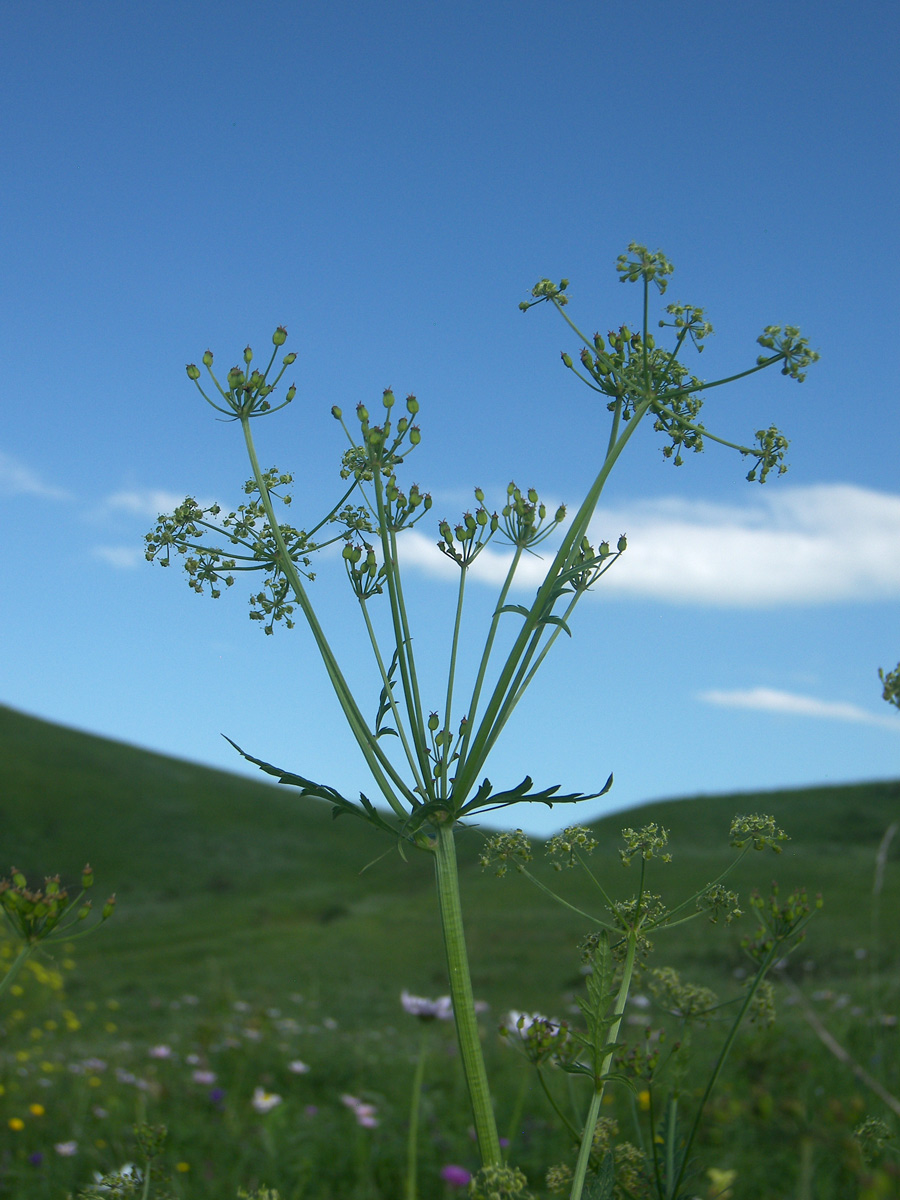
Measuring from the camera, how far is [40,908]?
203cm

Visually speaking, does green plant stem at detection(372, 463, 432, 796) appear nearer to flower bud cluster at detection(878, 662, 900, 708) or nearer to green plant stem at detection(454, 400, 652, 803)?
green plant stem at detection(454, 400, 652, 803)

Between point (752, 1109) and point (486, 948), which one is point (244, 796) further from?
point (752, 1109)

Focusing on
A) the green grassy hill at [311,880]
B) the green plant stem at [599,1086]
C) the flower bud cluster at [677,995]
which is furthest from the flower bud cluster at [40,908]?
the green grassy hill at [311,880]

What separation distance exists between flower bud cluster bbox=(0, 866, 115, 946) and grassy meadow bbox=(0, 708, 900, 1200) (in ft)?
0.53

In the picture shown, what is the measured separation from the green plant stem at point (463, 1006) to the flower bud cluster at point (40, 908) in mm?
705

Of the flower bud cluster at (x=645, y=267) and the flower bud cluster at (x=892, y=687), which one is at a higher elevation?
the flower bud cluster at (x=645, y=267)

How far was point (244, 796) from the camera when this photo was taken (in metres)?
54.0

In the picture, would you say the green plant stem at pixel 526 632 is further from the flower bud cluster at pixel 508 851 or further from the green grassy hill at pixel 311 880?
the green grassy hill at pixel 311 880

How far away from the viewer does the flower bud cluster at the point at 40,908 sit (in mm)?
2033

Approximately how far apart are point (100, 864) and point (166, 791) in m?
10.3

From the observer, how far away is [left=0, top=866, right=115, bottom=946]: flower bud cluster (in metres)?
2.03

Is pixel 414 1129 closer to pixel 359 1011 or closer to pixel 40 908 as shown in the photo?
pixel 40 908

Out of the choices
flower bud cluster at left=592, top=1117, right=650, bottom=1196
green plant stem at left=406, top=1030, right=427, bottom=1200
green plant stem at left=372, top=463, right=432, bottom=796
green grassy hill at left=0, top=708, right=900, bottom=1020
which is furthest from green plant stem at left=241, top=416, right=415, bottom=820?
green grassy hill at left=0, top=708, right=900, bottom=1020

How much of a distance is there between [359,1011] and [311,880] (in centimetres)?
2768
